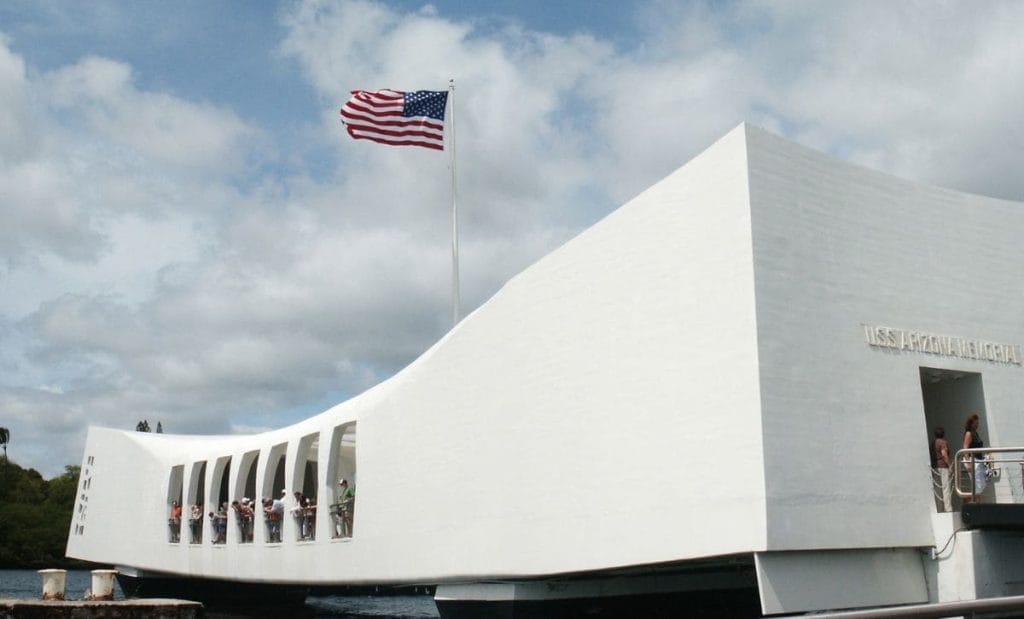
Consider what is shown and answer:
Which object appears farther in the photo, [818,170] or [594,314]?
[594,314]

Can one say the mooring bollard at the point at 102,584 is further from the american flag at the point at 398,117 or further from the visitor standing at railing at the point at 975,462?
the american flag at the point at 398,117

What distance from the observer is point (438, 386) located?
17.0 metres

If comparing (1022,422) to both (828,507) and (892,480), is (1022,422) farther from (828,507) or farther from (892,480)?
(828,507)

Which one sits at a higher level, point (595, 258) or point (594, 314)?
point (595, 258)

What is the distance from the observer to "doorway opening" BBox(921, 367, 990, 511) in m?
13.0

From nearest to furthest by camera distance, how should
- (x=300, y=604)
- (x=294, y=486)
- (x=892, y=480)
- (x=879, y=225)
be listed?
(x=892, y=480)
(x=879, y=225)
(x=294, y=486)
(x=300, y=604)

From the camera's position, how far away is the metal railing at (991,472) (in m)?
11.6

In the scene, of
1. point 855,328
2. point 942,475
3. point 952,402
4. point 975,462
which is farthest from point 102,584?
point 952,402

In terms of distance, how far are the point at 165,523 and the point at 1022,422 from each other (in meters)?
→ 23.6

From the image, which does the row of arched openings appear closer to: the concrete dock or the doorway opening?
the concrete dock

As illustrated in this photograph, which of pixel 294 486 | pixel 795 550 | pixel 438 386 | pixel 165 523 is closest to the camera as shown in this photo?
pixel 795 550

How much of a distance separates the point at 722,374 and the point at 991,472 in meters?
3.77

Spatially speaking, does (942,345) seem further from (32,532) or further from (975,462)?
(32,532)

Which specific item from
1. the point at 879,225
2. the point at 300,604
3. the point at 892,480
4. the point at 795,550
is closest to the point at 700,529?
the point at 795,550
